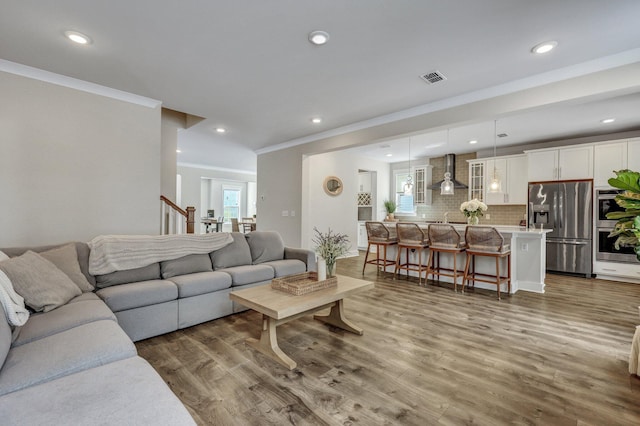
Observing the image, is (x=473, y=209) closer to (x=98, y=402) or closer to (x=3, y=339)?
(x=98, y=402)

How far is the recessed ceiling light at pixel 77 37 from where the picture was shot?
8.27 ft

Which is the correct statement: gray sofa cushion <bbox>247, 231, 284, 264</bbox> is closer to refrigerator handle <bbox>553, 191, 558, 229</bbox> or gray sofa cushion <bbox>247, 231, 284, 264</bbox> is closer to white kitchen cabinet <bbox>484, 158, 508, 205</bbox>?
white kitchen cabinet <bbox>484, 158, 508, 205</bbox>

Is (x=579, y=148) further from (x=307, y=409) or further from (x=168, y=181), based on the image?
(x=168, y=181)

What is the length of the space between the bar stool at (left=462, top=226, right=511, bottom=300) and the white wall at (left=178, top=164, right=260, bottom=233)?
25.5 feet

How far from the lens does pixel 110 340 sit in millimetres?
1571

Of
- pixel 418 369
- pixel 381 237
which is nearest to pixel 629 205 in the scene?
pixel 418 369

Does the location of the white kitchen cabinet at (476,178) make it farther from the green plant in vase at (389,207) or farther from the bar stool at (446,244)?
the bar stool at (446,244)

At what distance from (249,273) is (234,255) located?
0.39 meters

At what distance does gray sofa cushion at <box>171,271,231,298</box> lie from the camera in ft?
9.27

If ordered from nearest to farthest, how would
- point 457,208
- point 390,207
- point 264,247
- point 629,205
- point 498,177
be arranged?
point 629,205
point 264,247
point 498,177
point 457,208
point 390,207

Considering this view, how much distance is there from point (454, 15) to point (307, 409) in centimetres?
295

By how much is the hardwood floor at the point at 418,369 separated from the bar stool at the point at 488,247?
0.66 meters

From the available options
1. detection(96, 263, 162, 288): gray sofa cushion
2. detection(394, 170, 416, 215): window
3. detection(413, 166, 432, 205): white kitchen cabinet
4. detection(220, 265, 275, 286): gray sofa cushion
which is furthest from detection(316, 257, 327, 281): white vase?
detection(394, 170, 416, 215): window

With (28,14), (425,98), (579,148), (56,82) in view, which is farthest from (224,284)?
(579,148)
